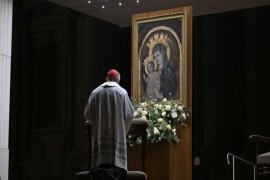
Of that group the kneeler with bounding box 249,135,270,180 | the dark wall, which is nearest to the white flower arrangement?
the kneeler with bounding box 249,135,270,180

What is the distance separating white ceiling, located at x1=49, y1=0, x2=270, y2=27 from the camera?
45.2 feet

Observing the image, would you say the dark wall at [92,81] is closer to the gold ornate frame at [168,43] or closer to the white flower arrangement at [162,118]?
the gold ornate frame at [168,43]

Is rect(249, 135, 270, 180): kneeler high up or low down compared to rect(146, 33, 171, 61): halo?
down

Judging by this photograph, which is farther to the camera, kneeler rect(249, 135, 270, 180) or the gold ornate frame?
the gold ornate frame

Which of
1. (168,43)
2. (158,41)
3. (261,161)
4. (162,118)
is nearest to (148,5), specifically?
(158,41)

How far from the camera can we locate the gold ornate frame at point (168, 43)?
9.57m

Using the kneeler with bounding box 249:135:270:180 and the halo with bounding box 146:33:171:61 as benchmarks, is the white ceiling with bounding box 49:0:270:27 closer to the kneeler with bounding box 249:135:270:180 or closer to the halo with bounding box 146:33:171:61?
the halo with bounding box 146:33:171:61

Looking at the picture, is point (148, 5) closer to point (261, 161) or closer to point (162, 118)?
point (162, 118)

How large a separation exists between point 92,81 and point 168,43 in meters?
7.02

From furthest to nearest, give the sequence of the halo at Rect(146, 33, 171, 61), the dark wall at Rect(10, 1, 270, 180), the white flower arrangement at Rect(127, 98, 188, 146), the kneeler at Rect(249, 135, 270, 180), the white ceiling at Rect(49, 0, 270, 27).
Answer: the dark wall at Rect(10, 1, 270, 180)
the white ceiling at Rect(49, 0, 270, 27)
the halo at Rect(146, 33, 171, 61)
the white flower arrangement at Rect(127, 98, 188, 146)
the kneeler at Rect(249, 135, 270, 180)

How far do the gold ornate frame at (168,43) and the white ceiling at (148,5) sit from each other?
151 inches

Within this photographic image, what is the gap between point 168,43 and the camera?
983cm

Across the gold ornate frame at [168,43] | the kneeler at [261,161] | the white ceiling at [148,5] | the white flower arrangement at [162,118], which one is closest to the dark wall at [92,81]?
Answer: the white ceiling at [148,5]

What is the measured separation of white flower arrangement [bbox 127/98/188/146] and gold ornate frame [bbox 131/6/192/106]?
0.68 ft
